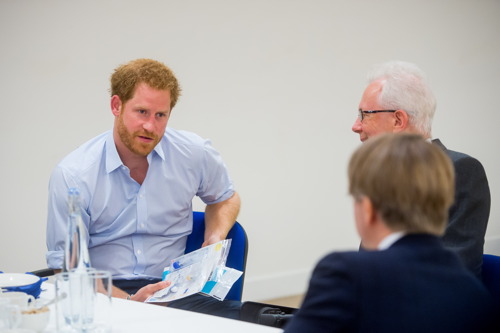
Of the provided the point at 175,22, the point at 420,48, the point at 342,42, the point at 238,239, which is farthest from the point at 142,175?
the point at 420,48

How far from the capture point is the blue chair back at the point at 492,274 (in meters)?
2.10

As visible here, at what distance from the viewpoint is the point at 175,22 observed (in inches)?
150

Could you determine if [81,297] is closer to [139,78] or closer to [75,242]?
[75,242]

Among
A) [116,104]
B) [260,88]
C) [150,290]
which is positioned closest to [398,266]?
[150,290]

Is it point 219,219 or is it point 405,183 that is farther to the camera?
point 219,219

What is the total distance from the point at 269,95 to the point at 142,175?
1.88 meters

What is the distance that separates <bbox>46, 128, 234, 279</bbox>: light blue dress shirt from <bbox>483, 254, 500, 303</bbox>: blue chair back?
121 centimetres

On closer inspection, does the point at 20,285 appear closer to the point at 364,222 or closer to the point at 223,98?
the point at 364,222

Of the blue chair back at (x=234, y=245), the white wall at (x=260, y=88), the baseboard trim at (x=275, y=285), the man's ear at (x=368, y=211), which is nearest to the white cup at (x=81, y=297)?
the man's ear at (x=368, y=211)

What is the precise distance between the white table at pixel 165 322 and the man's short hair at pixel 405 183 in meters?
0.56

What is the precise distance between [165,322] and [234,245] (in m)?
0.86

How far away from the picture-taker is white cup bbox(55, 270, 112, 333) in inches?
61.6

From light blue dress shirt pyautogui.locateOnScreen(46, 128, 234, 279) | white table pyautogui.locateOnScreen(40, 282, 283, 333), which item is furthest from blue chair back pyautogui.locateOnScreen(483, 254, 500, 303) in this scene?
light blue dress shirt pyautogui.locateOnScreen(46, 128, 234, 279)

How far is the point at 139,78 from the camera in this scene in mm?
2512
